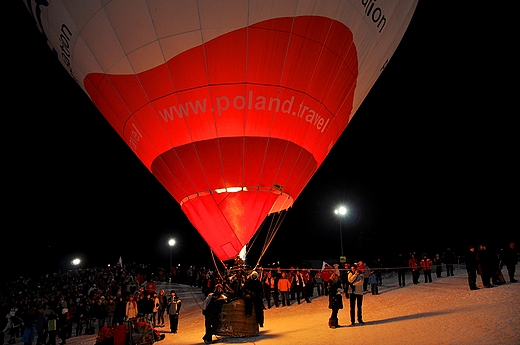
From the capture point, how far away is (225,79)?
898 centimetres

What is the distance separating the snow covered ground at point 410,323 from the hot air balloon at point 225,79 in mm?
2435

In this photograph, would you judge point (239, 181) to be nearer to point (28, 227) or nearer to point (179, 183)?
point (179, 183)

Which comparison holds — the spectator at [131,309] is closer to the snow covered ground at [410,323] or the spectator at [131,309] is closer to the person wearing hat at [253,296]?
the snow covered ground at [410,323]

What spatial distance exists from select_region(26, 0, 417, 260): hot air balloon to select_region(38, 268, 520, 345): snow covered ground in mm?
2435

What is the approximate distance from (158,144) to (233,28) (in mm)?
3165

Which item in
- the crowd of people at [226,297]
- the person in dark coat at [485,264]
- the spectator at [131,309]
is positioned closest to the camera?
the crowd of people at [226,297]

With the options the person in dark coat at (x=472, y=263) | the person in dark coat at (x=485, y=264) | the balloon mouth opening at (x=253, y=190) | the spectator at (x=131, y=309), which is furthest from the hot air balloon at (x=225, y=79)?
the person in dark coat at (x=485, y=264)

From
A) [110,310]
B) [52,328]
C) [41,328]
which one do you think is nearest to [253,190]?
[110,310]

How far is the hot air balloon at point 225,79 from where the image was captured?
28.2ft

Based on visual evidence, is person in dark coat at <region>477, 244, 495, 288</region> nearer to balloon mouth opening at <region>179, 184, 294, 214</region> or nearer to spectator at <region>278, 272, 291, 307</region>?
balloon mouth opening at <region>179, 184, 294, 214</region>

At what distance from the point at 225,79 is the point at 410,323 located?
6.09 metres

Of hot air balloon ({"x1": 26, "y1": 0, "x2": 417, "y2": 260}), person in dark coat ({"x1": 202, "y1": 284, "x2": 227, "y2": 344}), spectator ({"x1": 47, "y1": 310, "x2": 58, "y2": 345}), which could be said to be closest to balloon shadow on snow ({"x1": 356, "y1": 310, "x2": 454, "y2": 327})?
person in dark coat ({"x1": 202, "y1": 284, "x2": 227, "y2": 344})

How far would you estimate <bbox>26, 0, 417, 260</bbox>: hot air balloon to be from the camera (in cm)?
861

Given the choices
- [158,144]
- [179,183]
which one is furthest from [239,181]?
[158,144]
